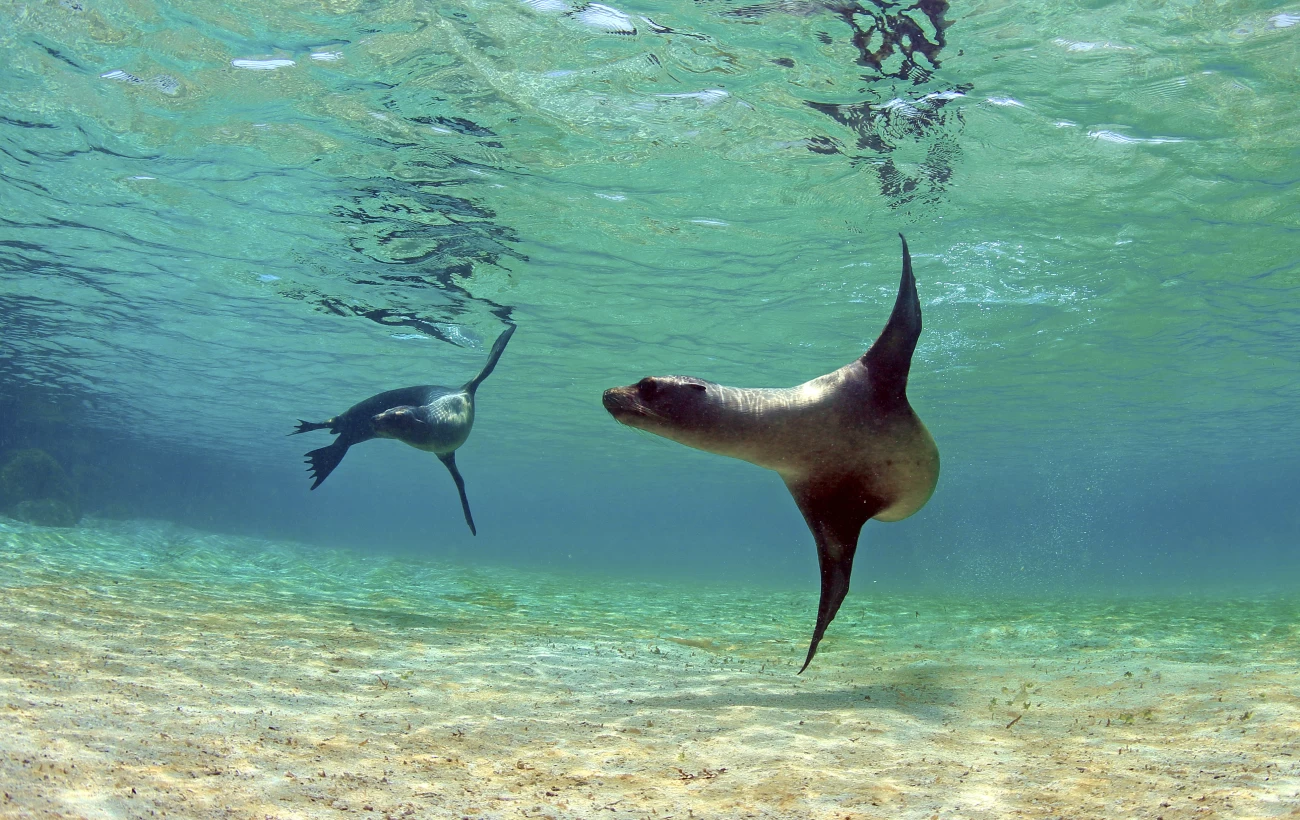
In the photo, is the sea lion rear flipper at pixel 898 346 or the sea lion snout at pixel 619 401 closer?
the sea lion snout at pixel 619 401

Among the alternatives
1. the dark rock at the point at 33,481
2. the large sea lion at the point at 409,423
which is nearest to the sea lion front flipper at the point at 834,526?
the large sea lion at the point at 409,423

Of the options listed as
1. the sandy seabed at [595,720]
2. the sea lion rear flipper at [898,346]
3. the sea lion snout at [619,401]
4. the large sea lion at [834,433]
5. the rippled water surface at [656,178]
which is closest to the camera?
the sandy seabed at [595,720]

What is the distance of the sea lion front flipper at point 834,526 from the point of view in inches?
177

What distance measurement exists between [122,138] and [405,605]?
8.84 metres

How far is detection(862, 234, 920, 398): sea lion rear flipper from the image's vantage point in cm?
421

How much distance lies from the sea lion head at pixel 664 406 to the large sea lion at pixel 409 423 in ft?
17.1

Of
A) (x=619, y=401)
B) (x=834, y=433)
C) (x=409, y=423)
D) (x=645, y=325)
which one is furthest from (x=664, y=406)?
(x=645, y=325)

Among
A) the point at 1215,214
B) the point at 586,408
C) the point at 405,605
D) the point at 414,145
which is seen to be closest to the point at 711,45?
the point at 414,145

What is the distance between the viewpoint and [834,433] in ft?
14.1

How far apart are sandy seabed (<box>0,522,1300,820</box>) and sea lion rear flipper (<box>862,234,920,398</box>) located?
2162 mm

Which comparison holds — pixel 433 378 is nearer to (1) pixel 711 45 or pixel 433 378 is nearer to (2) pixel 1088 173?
(1) pixel 711 45

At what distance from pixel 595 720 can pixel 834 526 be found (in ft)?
6.70

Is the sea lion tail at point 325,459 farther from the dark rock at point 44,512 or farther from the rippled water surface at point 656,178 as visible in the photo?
the dark rock at point 44,512

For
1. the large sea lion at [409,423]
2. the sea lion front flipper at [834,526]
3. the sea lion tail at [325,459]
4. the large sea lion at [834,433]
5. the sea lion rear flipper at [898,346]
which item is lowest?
the sea lion tail at [325,459]
